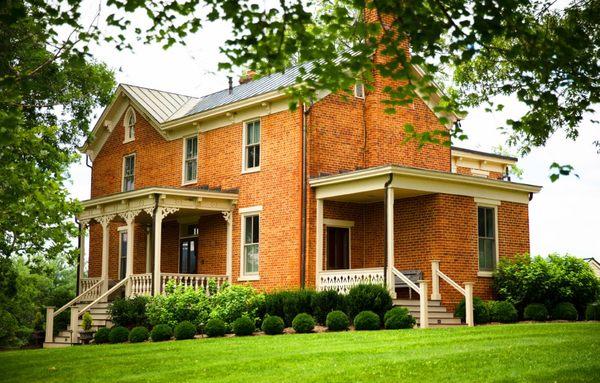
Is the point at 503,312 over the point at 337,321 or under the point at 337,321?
over

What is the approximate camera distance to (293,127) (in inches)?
959

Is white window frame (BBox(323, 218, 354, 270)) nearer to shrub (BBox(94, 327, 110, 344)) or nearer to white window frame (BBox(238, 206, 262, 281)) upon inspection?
white window frame (BBox(238, 206, 262, 281))

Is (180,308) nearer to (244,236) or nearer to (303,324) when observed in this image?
(244,236)

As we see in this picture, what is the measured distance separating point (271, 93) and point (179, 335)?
25.6 feet

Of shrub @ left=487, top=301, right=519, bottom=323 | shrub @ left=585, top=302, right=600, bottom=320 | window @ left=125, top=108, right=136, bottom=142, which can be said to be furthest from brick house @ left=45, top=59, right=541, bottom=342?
shrub @ left=585, top=302, right=600, bottom=320

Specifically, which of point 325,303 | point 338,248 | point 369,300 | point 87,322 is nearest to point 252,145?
point 338,248

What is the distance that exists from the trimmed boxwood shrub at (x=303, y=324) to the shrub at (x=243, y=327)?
1.24 metres

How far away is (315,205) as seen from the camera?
940 inches

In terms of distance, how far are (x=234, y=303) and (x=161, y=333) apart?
7.17 ft

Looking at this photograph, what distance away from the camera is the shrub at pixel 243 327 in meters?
20.6

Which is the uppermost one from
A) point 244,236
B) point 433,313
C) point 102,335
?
point 244,236

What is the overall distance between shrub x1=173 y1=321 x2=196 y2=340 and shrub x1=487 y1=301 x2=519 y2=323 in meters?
7.68

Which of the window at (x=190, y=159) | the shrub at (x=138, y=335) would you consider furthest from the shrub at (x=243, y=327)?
the window at (x=190, y=159)

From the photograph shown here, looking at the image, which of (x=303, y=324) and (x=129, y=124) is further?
(x=129, y=124)
